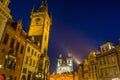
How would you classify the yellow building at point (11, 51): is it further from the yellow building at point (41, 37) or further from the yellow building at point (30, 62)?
the yellow building at point (41, 37)

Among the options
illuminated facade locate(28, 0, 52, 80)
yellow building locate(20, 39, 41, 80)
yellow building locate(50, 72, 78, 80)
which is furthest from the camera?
yellow building locate(50, 72, 78, 80)

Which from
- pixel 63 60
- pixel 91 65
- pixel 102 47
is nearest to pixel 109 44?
pixel 102 47

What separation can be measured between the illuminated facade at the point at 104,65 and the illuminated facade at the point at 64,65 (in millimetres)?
85064

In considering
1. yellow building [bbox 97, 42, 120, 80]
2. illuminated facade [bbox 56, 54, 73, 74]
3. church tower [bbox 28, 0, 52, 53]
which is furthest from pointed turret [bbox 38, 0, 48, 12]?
illuminated facade [bbox 56, 54, 73, 74]

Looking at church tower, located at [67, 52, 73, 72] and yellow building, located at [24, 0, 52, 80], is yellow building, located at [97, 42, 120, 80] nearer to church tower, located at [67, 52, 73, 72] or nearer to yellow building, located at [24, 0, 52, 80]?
yellow building, located at [24, 0, 52, 80]

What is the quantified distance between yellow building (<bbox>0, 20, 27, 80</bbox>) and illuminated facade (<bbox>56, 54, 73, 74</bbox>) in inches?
4195

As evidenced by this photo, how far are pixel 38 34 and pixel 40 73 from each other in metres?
16.1

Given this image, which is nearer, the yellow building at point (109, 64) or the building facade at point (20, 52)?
the building facade at point (20, 52)

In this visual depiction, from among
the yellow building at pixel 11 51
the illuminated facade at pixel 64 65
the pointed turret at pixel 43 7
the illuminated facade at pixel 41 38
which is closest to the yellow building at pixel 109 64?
the illuminated facade at pixel 41 38

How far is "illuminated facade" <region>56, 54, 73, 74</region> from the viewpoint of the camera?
142 m

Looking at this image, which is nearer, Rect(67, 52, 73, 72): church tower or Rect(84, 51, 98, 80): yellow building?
Rect(84, 51, 98, 80): yellow building

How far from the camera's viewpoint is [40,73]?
43.3m

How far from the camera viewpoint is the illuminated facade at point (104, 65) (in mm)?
44688

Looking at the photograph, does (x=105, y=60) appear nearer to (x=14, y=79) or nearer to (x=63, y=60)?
(x=14, y=79)
